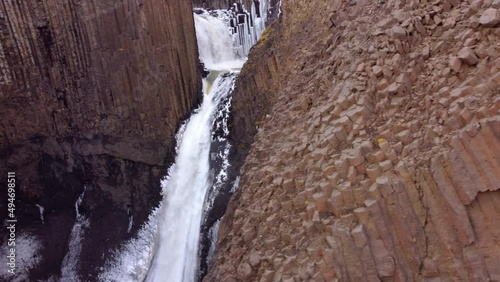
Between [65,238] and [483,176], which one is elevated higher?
[483,176]

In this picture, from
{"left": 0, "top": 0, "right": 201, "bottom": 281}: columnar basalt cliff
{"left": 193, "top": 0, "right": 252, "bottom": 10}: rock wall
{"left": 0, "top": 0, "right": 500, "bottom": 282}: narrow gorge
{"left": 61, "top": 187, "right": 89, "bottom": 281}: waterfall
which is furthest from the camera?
{"left": 193, "top": 0, "right": 252, "bottom": 10}: rock wall

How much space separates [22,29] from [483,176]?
7469 mm

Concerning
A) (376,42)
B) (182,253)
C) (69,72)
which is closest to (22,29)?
(69,72)

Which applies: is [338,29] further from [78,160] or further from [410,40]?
[78,160]

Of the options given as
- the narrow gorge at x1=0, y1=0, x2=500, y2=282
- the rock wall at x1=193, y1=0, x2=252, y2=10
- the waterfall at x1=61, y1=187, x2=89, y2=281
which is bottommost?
the waterfall at x1=61, y1=187, x2=89, y2=281

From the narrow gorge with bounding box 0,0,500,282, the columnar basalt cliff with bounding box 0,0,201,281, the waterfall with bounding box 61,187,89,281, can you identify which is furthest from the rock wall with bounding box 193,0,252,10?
the waterfall with bounding box 61,187,89,281

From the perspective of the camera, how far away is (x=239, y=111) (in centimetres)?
856

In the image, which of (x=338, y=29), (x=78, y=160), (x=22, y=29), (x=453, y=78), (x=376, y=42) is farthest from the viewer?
(x=78, y=160)

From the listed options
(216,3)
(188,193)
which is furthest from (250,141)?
(216,3)

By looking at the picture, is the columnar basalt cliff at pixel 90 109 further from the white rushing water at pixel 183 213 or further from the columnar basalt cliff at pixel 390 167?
the columnar basalt cliff at pixel 390 167

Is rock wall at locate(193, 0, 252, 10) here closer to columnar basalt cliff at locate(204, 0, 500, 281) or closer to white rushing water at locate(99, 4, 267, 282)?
white rushing water at locate(99, 4, 267, 282)

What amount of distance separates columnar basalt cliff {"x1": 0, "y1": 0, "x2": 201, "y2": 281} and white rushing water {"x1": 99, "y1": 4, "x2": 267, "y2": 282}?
276mm

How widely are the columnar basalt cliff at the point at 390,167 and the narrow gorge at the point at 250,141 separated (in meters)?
0.02

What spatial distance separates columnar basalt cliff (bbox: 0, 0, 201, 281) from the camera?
24.9ft
